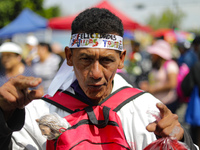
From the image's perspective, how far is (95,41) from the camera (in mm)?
1833

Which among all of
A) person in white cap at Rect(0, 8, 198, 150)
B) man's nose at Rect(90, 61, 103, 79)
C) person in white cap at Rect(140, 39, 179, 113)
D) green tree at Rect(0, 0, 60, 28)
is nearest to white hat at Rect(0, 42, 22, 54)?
person in white cap at Rect(140, 39, 179, 113)

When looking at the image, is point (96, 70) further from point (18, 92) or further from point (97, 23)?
point (18, 92)

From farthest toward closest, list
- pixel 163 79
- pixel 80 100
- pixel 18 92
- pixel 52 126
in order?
pixel 163 79
pixel 80 100
pixel 52 126
pixel 18 92

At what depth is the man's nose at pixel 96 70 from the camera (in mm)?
1778

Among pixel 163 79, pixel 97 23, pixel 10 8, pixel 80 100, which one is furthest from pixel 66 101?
pixel 10 8

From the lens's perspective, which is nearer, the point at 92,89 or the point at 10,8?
the point at 92,89

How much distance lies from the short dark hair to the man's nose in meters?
0.24

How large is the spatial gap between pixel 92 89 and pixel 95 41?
0.34 metres

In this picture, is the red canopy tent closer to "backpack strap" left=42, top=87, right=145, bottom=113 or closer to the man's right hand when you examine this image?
"backpack strap" left=42, top=87, right=145, bottom=113

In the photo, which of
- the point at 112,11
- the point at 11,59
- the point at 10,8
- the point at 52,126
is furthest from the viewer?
the point at 10,8

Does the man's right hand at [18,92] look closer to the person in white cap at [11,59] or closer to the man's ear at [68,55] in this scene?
the man's ear at [68,55]

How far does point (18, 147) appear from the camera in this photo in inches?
76.9

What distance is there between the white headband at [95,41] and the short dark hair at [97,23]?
0.11ft

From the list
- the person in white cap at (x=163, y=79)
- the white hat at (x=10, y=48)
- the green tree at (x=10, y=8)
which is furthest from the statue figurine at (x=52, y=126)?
the green tree at (x=10, y=8)
